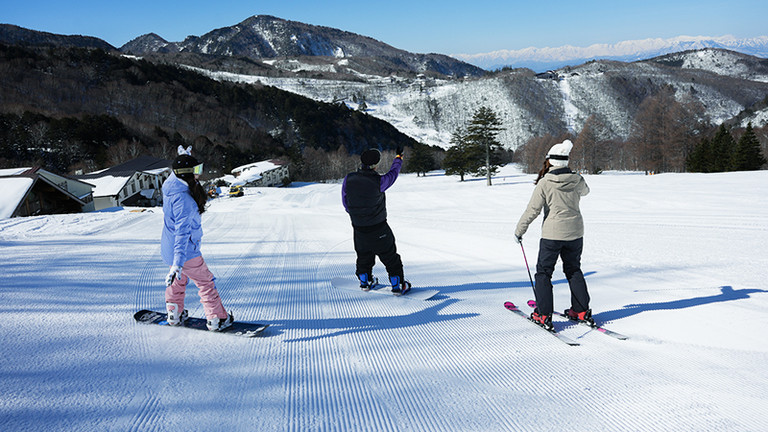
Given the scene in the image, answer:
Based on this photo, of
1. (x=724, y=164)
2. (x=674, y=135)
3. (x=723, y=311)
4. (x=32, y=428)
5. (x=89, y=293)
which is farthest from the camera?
(x=674, y=135)

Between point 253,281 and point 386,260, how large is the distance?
1.91 metres

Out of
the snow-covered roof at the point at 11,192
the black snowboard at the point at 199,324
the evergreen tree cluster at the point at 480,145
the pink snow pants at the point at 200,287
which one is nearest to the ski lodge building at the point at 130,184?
the snow-covered roof at the point at 11,192

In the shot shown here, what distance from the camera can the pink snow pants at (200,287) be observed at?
9.93 ft

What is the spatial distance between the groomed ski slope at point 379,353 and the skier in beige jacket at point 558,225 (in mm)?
314

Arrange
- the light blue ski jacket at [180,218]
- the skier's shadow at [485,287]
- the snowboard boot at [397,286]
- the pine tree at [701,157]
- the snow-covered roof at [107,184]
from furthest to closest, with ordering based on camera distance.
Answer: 1. the pine tree at [701,157]
2. the snow-covered roof at [107,184]
3. the skier's shadow at [485,287]
4. the snowboard boot at [397,286]
5. the light blue ski jacket at [180,218]

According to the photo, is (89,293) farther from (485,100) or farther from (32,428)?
(485,100)

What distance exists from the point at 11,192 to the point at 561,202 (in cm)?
2882

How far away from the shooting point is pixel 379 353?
296 cm

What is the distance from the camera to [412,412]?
87.4 inches

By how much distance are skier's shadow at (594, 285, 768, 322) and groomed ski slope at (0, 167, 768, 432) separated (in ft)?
0.10

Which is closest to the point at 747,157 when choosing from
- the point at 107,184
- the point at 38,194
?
the point at 38,194

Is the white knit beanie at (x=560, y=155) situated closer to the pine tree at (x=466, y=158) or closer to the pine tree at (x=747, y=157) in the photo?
the pine tree at (x=466, y=158)

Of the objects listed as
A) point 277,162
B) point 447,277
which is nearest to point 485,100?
point 277,162

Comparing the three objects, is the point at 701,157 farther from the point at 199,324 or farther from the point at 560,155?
the point at 199,324
